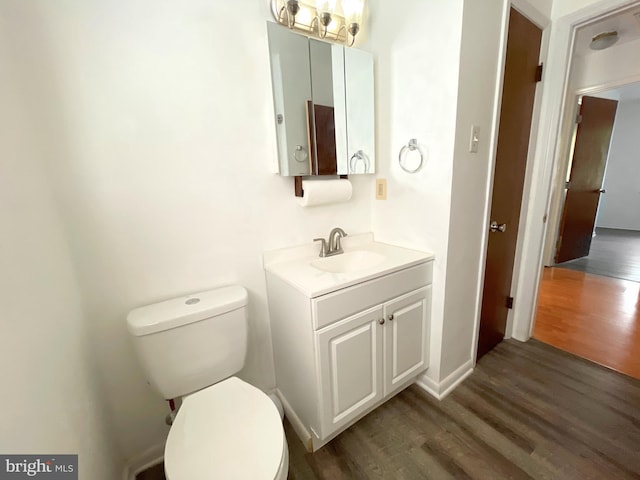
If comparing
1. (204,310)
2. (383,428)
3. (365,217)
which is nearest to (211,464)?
(204,310)

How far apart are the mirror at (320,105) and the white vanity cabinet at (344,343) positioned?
63cm

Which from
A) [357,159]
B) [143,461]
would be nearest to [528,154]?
[357,159]

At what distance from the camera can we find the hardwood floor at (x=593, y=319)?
5.82ft

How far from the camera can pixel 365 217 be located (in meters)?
1.70

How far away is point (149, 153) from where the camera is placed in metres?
1.02

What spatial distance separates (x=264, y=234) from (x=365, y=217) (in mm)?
697

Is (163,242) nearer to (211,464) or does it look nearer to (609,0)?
(211,464)

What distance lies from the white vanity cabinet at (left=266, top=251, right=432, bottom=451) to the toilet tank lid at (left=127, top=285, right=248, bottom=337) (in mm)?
233

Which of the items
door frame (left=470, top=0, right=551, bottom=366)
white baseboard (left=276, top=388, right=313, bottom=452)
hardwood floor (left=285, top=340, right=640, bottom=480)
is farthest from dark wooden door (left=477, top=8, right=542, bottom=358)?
white baseboard (left=276, top=388, right=313, bottom=452)

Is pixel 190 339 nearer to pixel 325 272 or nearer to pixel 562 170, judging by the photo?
Result: pixel 325 272

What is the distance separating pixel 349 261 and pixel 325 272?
1.20 feet

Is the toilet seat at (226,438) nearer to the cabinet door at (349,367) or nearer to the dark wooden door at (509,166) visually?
the cabinet door at (349,367)

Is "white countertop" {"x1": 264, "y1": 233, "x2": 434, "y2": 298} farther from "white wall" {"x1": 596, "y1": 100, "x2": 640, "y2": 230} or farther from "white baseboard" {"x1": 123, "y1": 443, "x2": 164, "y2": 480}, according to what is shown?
"white wall" {"x1": 596, "y1": 100, "x2": 640, "y2": 230}

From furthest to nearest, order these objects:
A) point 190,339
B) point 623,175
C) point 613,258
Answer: point 623,175 < point 613,258 < point 190,339
